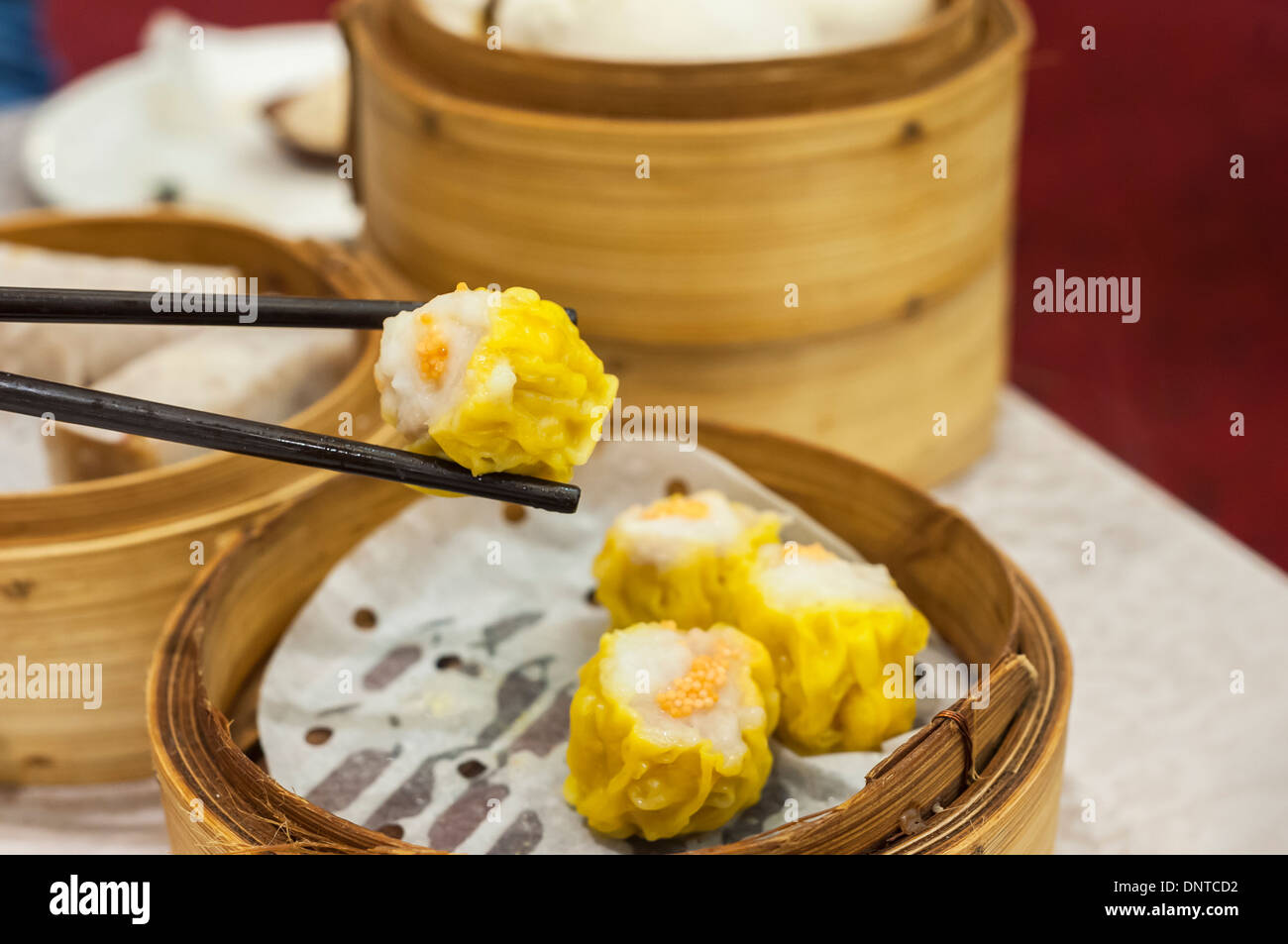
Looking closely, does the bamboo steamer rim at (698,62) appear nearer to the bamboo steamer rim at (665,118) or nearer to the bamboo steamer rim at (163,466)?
the bamboo steamer rim at (665,118)

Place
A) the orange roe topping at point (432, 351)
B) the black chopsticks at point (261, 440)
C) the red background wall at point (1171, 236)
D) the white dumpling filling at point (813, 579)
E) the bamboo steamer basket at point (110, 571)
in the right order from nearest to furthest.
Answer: the black chopsticks at point (261, 440)
the orange roe topping at point (432, 351)
the white dumpling filling at point (813, 579)
the bamboo steamer basket at point (110, 571)
the red background wall at point (1171, 236)

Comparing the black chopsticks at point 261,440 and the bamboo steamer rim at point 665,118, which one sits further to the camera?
the bamboo steamer rim at point 665,118

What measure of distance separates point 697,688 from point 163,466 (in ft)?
2.52

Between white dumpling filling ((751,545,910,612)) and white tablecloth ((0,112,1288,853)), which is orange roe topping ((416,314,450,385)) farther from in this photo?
white tablecloth ((0,112,1288,853))

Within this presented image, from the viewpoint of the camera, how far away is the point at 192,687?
131cm

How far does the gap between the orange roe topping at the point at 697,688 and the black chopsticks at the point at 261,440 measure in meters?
0.25

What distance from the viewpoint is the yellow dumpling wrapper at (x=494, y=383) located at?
1067 mm

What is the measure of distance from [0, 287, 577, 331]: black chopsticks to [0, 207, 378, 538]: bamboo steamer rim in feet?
1.26

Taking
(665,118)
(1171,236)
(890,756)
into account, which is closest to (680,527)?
(890,756)

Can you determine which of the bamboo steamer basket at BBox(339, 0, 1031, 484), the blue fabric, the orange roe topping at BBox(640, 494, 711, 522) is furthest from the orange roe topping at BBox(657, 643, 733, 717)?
the blue fabric

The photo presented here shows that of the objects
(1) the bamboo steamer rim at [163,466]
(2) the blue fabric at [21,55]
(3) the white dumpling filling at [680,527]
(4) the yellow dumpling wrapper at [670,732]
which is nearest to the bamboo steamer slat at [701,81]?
(1) the bamboo steamer rim at [163,466]

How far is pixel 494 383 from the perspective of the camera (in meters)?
1.06

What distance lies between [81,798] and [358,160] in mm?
1139
